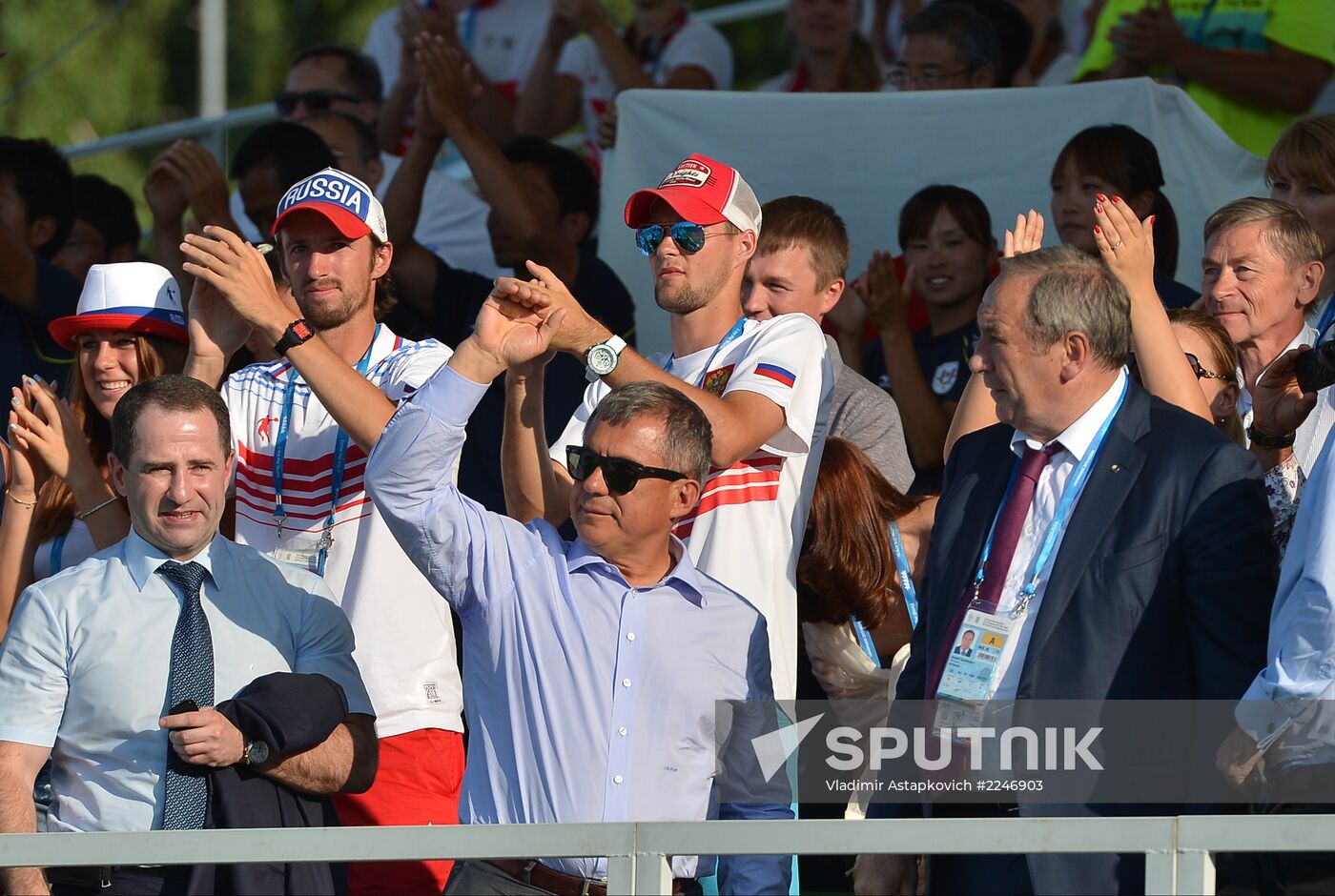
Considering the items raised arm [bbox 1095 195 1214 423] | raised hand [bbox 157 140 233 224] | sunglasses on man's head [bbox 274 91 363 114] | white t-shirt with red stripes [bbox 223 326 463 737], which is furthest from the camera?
sunglasses on man's head [bbox 274 91 363 114]

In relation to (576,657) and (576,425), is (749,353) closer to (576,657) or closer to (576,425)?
(576,425)

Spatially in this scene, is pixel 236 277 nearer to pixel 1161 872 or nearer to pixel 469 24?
pixel 1161 872

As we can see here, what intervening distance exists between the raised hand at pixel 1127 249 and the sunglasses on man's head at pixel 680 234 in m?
0.98

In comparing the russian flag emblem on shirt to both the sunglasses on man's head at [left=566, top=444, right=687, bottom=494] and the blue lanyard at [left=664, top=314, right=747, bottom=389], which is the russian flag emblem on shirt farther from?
the sunglasses on man's head at [left=566, top=444, right=687, bottom=494]

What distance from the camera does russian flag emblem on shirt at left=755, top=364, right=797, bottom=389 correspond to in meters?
4.54

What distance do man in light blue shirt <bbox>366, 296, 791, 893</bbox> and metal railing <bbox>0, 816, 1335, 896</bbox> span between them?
0.45 meters

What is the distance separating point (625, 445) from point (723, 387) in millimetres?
725

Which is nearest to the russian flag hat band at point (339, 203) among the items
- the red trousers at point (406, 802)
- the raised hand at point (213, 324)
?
the raised hand at point (213, 324)

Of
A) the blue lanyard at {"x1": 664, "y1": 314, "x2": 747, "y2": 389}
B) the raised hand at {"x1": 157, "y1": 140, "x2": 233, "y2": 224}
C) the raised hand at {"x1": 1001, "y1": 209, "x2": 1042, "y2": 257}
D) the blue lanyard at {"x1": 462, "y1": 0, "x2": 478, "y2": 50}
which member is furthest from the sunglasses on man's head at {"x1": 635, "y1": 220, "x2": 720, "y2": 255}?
the blue lanyard at {"x1": 462, "y1": 0, "x2": 478, "y2": 50}

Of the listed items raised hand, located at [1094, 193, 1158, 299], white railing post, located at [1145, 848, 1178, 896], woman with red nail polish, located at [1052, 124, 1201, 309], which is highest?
woman with red nail polish, located at [1052, 124, 1201, 309]

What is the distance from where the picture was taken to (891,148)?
6863 mm

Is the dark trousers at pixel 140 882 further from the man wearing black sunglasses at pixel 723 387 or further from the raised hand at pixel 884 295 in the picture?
the raised hand at pixel 884 295

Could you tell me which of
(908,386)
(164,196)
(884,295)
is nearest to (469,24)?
(164,196)

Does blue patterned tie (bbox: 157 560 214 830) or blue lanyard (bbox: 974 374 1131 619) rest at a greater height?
blue lanyard (bbox: 974 374 1131 619)
